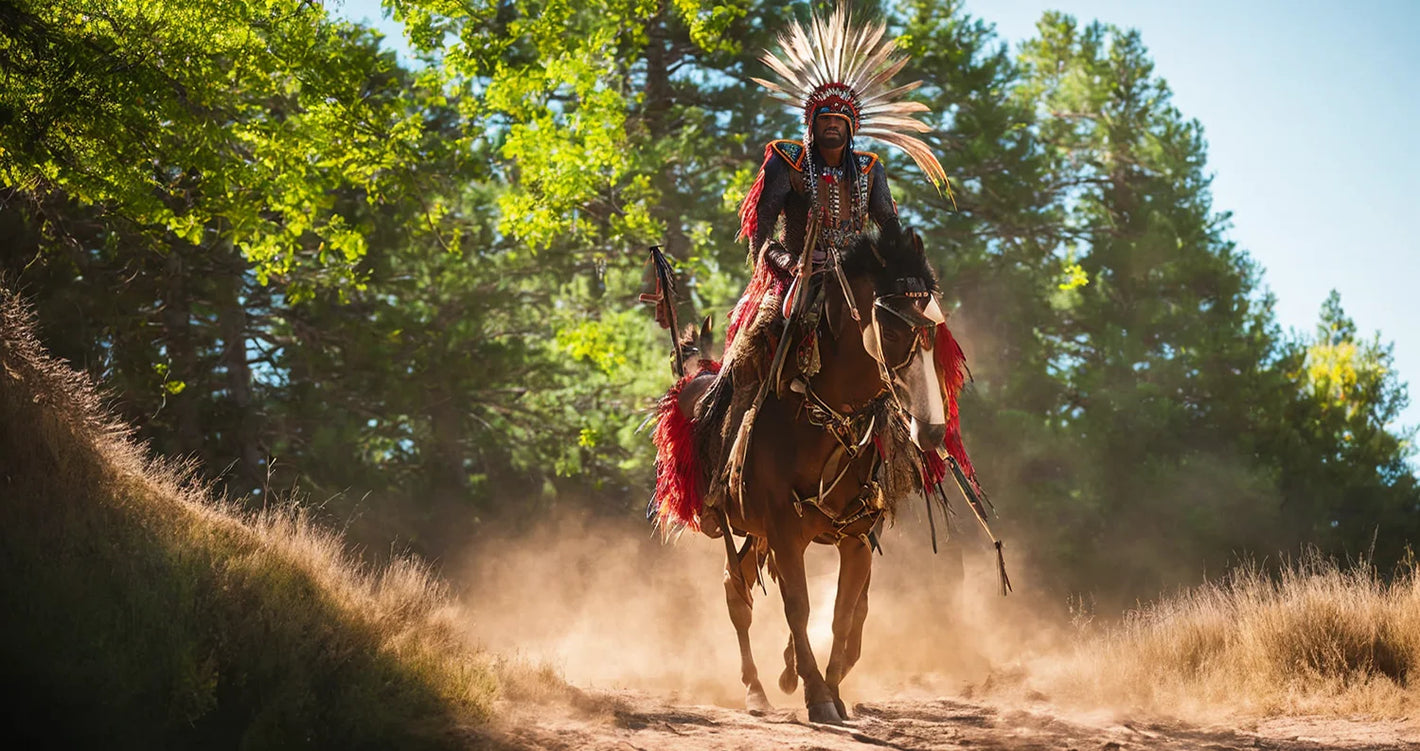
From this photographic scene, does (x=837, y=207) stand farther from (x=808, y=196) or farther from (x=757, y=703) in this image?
(x=757, y=703)

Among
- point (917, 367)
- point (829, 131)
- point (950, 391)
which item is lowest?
point (917, 367)

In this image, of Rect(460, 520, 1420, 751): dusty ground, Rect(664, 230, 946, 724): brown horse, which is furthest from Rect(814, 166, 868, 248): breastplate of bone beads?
Rect(460, 520, 1420, 751): dusty ground

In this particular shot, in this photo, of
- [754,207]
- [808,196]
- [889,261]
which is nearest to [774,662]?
[754,207]

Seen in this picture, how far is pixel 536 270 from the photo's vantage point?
72.8 feet

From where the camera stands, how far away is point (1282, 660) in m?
8.88

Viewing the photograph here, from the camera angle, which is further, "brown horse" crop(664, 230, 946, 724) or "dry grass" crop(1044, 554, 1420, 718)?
"dry grass" crop(1044, 554, 1420, 718)

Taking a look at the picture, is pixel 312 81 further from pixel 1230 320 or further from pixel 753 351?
pixel 1230 320

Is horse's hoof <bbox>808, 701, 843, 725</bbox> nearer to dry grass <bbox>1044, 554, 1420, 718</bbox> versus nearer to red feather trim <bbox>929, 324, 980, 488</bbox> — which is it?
red feather trim <bbox>929, 324, 980, 488</bbox>

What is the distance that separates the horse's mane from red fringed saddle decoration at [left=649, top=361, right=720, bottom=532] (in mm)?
2449

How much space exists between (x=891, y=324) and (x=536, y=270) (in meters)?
16.2

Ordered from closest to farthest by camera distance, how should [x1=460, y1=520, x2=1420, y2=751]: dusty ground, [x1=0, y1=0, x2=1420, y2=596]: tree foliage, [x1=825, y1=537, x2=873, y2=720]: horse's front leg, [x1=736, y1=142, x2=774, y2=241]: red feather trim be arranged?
1. [x1=460, y1=520, x2=1420, y2=751]: dusty ground
2. [x1=825, y1=537, x2=873, y2=720]: horse's front leg
3. [x1=736, y1=142, x2=774, y2=241]: red feather trim
4. [x1=0, y1=0, x2=1420, y2=596]: tree foliage

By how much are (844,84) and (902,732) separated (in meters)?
4.17

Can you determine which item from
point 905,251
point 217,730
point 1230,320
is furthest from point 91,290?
point 1230,320

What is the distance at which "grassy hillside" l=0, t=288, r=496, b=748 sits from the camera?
5871mm
